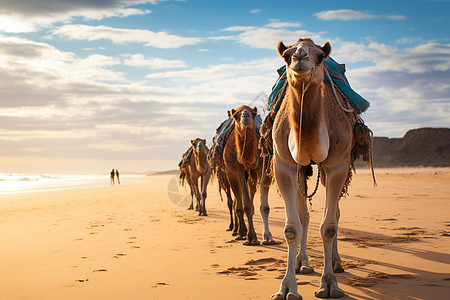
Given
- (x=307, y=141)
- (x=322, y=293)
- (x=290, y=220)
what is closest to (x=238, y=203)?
(x=290, y=220)

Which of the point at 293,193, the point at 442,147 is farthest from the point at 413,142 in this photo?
the point at 293,193

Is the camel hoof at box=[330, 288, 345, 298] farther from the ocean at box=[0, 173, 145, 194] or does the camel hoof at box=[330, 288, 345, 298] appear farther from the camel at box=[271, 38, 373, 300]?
the ocean at box=[0, 173, 145, 194]

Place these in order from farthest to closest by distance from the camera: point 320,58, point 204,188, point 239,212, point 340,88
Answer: point 204,188
point 239,212
point 340,88
point 320,58

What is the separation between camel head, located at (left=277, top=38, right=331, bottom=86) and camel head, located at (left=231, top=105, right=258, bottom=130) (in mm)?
4197

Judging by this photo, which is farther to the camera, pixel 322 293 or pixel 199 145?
pixel 199 145

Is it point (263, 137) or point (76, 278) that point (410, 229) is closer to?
point (263, 137)

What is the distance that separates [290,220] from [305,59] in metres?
1.93

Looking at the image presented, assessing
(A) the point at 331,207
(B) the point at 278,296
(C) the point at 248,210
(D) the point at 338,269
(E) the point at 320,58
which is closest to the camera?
(E) the point at 320,58

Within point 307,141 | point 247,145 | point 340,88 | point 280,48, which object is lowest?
point 307,141

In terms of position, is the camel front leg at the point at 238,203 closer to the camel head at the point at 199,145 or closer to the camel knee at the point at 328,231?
the camel knee at the point at 328,231

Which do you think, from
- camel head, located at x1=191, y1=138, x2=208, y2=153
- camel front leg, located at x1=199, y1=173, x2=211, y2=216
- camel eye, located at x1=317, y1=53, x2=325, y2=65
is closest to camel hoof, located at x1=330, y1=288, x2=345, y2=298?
camel eye, located at x1=317, y1=53, x2=325, y2=65

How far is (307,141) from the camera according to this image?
518cm

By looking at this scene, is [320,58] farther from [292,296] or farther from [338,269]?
[338,269]

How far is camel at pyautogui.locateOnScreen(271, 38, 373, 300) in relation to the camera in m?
5.11
